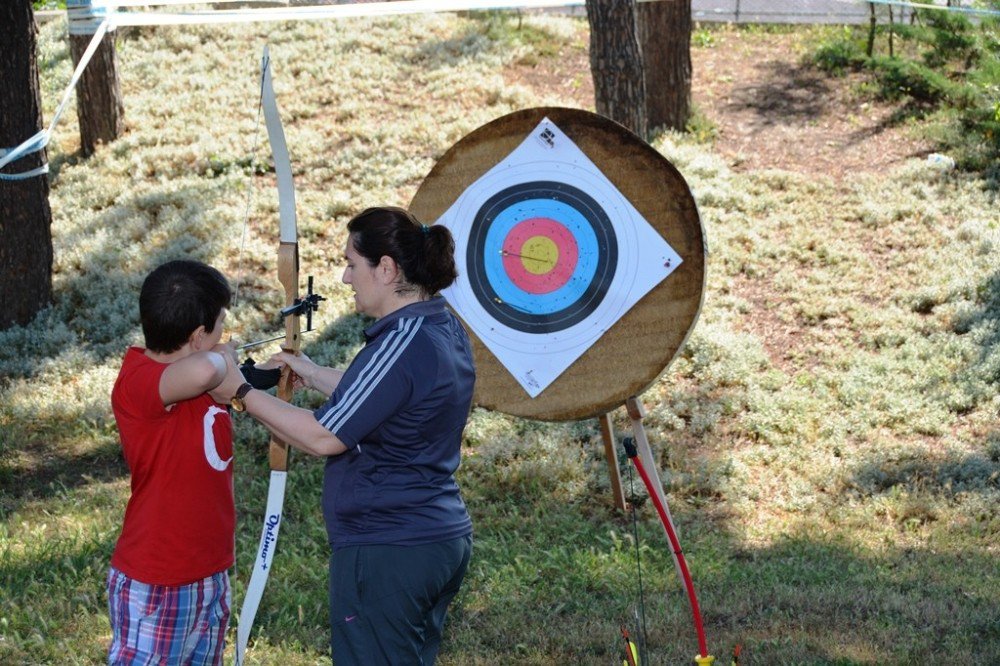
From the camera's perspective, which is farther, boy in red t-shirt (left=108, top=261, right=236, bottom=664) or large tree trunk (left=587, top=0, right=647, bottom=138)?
large tree trunk (left=587, top=0, right=647, bottom=138)

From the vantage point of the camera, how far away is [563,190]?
4684 millimetres

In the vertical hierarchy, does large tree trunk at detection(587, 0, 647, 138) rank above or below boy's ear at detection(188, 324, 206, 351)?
above

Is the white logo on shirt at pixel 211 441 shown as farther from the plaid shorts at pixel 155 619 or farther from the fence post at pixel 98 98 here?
the fence post at pixel 98 98

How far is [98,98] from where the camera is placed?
11.0m

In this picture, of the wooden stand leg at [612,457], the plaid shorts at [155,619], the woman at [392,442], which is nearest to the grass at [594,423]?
the wooden stand leg at [612,457]

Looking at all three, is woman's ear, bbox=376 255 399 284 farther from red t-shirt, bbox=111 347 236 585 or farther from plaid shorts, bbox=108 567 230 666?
plaid shorts, bbox=108 567 230 666

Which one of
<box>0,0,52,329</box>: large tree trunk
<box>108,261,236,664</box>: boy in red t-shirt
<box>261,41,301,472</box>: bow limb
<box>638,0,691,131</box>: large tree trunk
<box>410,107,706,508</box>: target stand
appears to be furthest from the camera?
<box>638,0,691,131</box>: large tree trunk

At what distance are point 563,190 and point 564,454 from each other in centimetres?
213

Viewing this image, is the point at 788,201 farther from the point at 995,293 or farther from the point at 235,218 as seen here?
the point at 235,218

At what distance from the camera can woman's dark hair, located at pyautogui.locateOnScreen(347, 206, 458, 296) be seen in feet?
9.22

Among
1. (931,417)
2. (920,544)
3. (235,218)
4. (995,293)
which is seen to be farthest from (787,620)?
(235,218)

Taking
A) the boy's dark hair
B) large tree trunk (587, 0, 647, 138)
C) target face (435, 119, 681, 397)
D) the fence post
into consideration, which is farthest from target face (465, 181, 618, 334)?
the fence post

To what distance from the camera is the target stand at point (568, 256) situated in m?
4.52

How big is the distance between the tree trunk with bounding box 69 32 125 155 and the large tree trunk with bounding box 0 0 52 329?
9.89ft
